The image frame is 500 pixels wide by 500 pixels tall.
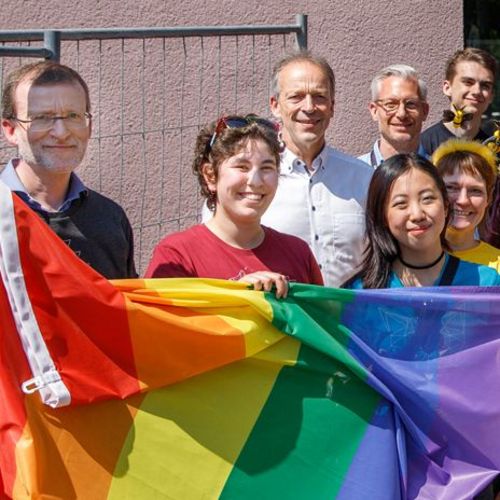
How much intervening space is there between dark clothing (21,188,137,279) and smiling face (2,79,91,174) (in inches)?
6.1

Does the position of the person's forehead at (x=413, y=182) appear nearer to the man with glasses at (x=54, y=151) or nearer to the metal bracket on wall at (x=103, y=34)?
the man with glasses at (x=54, y=151)

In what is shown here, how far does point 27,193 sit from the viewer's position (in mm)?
3809

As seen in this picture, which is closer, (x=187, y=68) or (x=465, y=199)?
(x=465, y=199)

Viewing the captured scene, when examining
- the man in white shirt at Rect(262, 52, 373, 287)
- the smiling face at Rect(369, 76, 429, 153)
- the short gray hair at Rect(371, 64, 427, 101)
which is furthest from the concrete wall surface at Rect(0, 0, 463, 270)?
the man in white shirt at Rect(262, 52, 373, 287)

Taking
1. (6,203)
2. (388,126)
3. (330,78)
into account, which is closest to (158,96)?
(388,126)

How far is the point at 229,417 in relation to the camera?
3.68 meters

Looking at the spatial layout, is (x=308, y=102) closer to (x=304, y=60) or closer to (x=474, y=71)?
(x=304, y=60)

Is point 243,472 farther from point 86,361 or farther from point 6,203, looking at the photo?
point 6,203

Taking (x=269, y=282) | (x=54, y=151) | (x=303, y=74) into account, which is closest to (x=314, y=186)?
(x=303, y=74)

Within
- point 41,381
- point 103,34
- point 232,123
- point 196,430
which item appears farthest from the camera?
point 103,34

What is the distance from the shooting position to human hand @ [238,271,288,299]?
3.69 meters

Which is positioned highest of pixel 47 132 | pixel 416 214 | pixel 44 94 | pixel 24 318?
pixel 44 94

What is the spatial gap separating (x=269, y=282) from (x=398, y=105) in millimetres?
2091

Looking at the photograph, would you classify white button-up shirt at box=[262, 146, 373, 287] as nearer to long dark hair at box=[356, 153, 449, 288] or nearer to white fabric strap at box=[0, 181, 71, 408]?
long dark hair at box=[356, 153, 449, 288]
